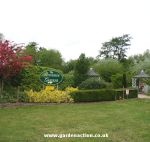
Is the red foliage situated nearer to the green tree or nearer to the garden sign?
the garden sign

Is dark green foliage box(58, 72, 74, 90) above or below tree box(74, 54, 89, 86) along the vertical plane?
below

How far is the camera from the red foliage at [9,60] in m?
22.0

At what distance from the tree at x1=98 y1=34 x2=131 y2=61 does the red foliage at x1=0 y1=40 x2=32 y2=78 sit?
56725 millimetres

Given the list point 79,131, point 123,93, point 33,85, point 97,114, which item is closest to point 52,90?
point 33,85

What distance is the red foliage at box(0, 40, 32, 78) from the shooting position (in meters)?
22.0

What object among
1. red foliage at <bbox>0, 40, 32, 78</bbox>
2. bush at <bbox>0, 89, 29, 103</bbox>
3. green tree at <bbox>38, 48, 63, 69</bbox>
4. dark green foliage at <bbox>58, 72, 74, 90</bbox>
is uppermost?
green tree at <bbox>38, 48, 63, 69</bbox>

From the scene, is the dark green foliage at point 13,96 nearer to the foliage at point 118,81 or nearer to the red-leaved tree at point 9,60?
the red-leaved tree at point 9,60

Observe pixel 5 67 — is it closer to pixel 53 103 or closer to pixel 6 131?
pixel 53 103

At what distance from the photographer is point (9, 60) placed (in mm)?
22188

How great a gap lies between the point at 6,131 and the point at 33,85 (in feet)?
44.0

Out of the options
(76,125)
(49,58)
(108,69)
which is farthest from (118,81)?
(76,125)

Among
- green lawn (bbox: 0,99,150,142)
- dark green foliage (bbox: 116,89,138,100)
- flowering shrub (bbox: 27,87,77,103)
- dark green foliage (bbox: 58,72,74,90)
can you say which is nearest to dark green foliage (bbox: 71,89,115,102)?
flowering shrub (bbox: 27,87,77,103)

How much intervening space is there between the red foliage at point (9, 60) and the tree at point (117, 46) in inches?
2233

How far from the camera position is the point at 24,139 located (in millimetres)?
10562
